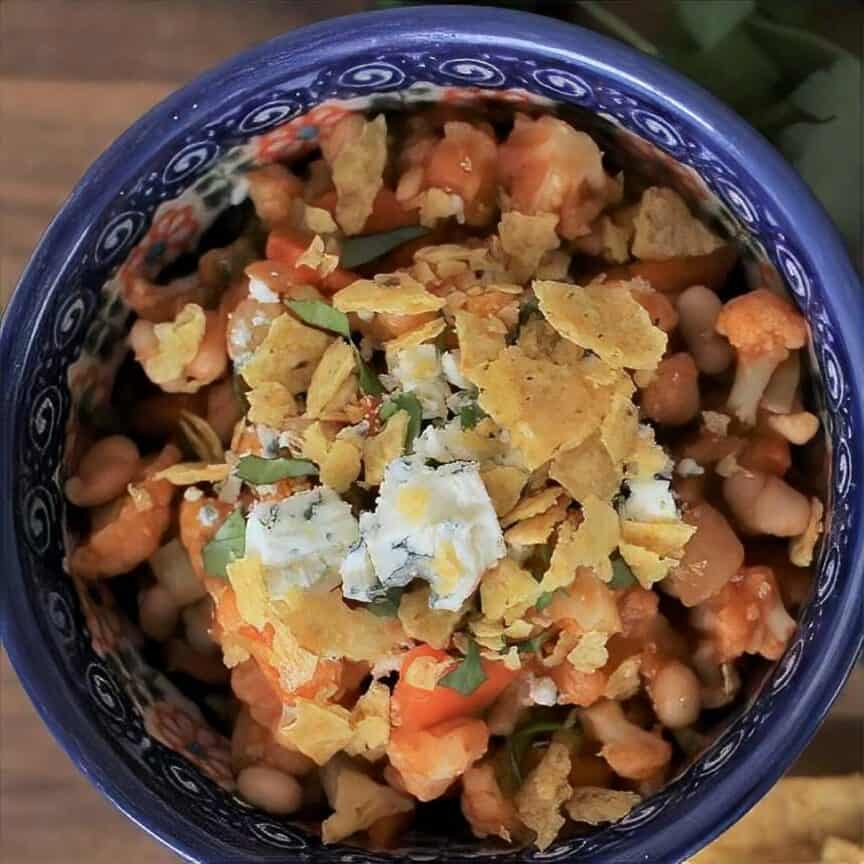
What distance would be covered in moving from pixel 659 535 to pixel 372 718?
0.21 m

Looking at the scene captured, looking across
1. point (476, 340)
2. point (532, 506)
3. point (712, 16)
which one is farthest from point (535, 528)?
point (712, 16)

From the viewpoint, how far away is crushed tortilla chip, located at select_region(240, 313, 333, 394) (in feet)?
2.57

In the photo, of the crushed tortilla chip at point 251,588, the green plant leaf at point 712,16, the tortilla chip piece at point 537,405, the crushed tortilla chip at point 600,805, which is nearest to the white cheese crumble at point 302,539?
the crushed tortilla chip at point 251,588

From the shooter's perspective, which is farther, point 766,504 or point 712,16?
point 712,16

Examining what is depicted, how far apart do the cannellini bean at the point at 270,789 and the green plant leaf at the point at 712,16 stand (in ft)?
2.02

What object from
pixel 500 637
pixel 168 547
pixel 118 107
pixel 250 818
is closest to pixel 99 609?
pixel 168 547

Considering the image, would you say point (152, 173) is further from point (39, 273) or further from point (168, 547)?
point (168, 547)

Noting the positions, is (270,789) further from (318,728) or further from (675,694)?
(675,694)

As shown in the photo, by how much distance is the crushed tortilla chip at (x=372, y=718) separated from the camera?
2.51 feet

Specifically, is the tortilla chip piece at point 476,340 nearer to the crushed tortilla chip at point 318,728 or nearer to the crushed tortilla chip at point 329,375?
the crushed tortilla chip at point 329,375

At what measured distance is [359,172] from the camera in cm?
82

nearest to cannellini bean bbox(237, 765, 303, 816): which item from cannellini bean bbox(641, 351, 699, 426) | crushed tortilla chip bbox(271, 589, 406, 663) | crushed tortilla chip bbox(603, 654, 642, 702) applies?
crushed tortilla chip bbox(271, 589, 406, 663)

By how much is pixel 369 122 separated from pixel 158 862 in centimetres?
60

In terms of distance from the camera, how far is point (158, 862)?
3.24 ft
